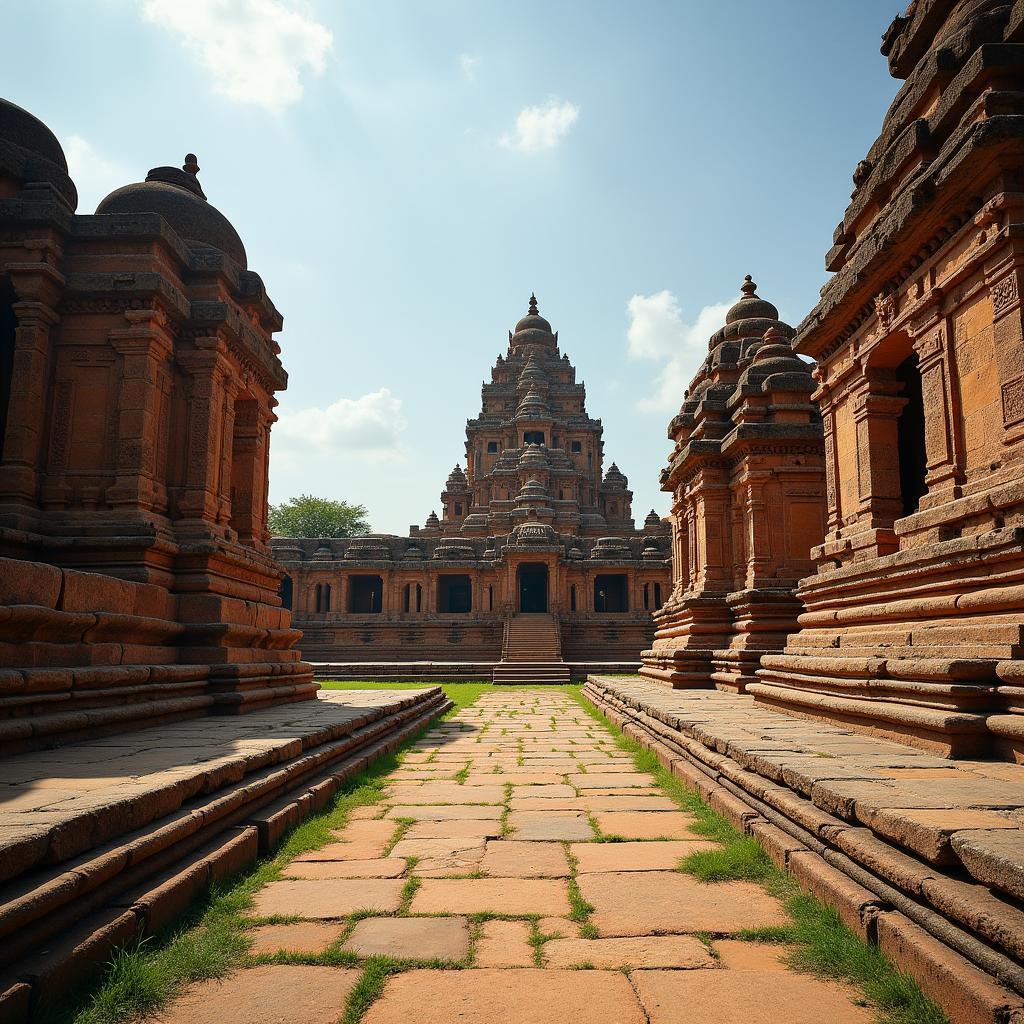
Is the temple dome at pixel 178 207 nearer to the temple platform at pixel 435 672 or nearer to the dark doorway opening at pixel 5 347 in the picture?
the dark doorway opening at pixel 5 347

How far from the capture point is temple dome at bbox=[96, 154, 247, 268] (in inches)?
412

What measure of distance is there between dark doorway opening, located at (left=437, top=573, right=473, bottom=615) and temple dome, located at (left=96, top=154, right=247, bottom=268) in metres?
A: 26.4

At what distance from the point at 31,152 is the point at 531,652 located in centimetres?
2214

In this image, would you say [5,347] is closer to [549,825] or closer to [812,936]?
[549,825]

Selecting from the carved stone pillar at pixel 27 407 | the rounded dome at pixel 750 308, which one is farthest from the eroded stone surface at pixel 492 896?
the rounded dome at pixel 750 308

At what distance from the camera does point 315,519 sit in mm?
60875

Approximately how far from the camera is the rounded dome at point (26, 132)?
Result: 9391 mm

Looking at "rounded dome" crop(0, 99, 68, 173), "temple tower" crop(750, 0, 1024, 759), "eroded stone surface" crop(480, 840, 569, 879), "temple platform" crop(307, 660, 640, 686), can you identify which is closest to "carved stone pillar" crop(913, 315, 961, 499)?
"temple tower" crop(750, 0, 1024, 759)

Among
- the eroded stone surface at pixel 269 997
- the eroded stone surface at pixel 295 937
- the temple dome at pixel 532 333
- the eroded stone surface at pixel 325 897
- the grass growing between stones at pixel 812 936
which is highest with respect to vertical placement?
the temple dome at pixel 532 333

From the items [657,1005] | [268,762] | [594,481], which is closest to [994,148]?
[657,1005]

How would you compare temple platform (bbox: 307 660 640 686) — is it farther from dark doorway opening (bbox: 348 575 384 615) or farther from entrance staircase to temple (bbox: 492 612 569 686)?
dark doorway opening (bbox: 348 575 384 615)

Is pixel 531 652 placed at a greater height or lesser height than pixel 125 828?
greater

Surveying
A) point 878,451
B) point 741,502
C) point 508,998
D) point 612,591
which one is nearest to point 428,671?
point 741,502

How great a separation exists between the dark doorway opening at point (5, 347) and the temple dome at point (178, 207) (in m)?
1.77
